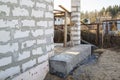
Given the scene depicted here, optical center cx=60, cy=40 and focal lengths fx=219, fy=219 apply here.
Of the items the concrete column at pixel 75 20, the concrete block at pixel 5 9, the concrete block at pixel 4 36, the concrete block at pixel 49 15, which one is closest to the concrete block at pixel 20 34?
the concrete block at pixel 4 36

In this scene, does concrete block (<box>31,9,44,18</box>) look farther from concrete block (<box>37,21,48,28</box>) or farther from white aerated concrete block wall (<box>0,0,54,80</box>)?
concrete block (<box>37,21,48,28</box>)

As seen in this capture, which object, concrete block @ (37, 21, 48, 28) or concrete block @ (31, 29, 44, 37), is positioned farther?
concrete block @ (37, 21, 48, 28)

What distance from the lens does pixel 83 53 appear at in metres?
6.28

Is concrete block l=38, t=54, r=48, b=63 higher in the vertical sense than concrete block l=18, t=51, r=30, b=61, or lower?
lower

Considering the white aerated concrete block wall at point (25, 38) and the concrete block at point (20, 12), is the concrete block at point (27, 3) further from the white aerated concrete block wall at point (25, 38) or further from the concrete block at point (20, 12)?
the concrete block at point (20, 12)

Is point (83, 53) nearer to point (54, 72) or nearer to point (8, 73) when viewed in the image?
point (54, 72)

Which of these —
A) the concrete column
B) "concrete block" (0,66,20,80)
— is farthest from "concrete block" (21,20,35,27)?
the concrete column

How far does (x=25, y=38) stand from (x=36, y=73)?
805 millimetres

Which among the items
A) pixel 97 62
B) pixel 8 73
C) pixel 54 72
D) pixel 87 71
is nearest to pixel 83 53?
pixel 97 62

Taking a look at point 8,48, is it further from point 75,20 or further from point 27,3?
point 75,20

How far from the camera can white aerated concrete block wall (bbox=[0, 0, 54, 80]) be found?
338 cm

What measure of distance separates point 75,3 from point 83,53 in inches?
85.5

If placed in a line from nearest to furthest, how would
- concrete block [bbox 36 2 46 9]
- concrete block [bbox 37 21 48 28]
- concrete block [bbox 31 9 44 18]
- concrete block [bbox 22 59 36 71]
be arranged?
concrete block [bbox 22 59 36 71], concrete block [bbox 31 9 44 18], concrete block [bbox 36 2 46 9], concrete block [bbox 37 21 48 28]

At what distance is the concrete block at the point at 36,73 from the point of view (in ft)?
12.6
